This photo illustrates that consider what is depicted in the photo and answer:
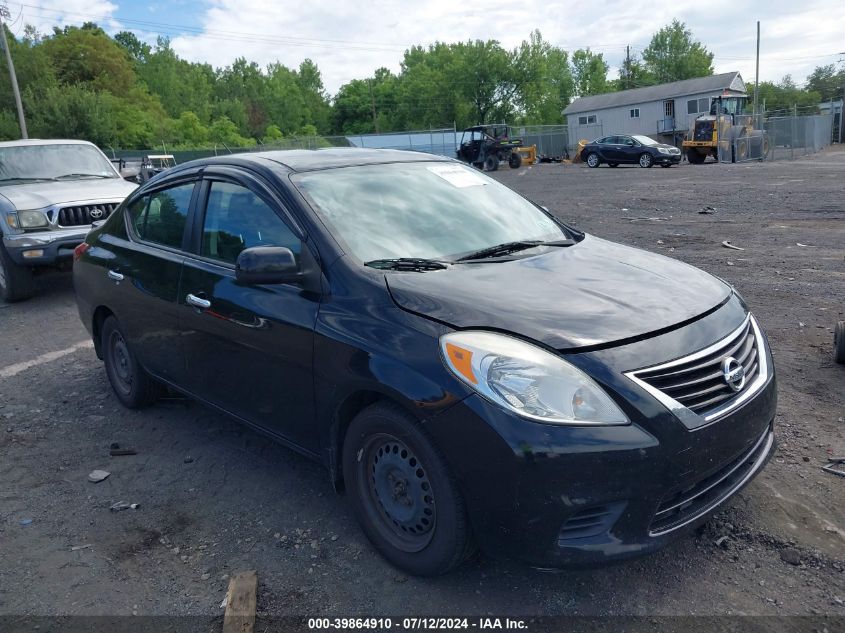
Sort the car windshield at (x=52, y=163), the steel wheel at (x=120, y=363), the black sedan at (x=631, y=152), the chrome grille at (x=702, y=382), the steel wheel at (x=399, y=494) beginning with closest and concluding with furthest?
the chrome grille at (x=702, y=382)
the steel wheel at (x=399, y=494)
the steel wheel at (x=120, y=363)
the car windshield at (x=52, y=163)
the black sedan at (x=631, y=152)

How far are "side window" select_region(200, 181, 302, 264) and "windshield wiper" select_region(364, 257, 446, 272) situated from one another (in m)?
0.42

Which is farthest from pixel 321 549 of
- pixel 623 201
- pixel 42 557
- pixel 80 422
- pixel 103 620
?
pixel 623 201

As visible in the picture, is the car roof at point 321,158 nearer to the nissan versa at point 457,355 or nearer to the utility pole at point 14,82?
the nissan versa at point 457,355

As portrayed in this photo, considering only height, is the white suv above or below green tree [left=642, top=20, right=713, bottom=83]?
below

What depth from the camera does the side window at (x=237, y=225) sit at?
3.45 m

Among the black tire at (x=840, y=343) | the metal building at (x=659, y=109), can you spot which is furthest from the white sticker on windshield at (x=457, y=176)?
the metal building at (x=659, y=109)

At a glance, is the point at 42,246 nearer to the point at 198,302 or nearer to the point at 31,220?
the point at 31,220

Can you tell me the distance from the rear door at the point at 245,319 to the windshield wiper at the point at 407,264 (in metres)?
0.31

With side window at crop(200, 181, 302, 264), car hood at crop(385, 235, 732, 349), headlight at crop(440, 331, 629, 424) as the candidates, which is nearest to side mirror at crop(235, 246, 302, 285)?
side window at crop(200, 181, 302, 264)

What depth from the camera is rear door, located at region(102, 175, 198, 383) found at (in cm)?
411

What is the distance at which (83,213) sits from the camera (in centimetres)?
859

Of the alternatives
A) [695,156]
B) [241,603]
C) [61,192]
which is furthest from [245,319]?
[695,156]

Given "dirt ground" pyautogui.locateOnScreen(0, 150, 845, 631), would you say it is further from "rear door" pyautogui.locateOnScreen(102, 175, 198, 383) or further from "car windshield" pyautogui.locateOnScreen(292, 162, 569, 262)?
"car windshield" pyautogui.locateOnScreen(292, 162, 569, 262)

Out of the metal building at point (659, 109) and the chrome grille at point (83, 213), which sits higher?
the metal building at point (659, 109)
